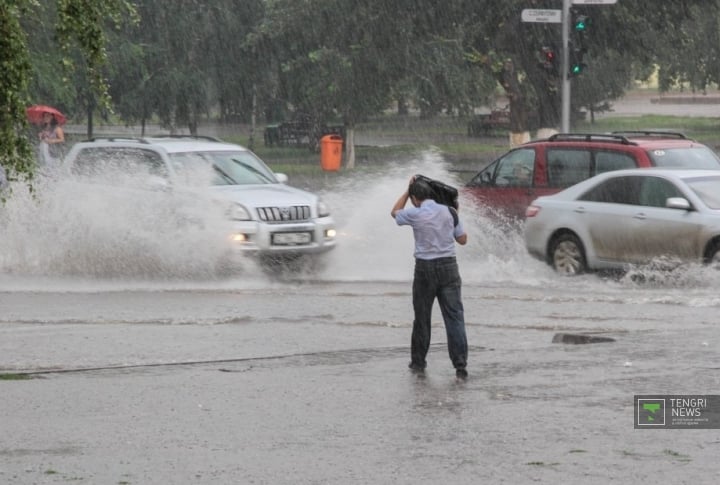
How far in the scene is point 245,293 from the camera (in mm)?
16766

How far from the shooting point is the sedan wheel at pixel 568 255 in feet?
59.5

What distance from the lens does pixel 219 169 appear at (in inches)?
765

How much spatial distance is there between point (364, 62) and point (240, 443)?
1407 inches

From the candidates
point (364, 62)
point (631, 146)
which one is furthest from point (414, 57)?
point (631, 146)

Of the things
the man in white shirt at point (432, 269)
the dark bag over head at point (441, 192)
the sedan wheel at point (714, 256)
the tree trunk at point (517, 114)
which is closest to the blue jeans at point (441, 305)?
the man in white shirt at point (432, 269)

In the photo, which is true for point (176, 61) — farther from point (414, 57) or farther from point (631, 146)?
point (631, 146)

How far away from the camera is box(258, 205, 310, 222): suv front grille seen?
59.6 feet

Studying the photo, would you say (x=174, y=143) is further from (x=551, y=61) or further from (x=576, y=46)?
(x=551, y=61)

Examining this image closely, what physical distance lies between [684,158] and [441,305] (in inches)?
350

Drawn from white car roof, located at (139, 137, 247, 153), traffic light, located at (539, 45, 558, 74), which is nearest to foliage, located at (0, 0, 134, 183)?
white car roof, located at (139, 137, 247, 153)

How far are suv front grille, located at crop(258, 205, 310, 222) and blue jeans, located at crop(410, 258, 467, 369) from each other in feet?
23.4

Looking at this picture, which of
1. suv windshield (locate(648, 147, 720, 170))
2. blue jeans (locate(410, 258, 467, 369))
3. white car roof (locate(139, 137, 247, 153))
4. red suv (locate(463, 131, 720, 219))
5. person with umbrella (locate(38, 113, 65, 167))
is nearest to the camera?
blue jeans (locate(410, 258, 467, 369))

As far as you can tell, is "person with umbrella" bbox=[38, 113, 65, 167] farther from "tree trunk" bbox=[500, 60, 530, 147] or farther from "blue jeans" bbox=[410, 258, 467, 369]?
"blue jeans" bbox=[410, 258, 467, 369]

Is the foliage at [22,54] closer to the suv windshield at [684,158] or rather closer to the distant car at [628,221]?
→ the distant car at [628,221]
